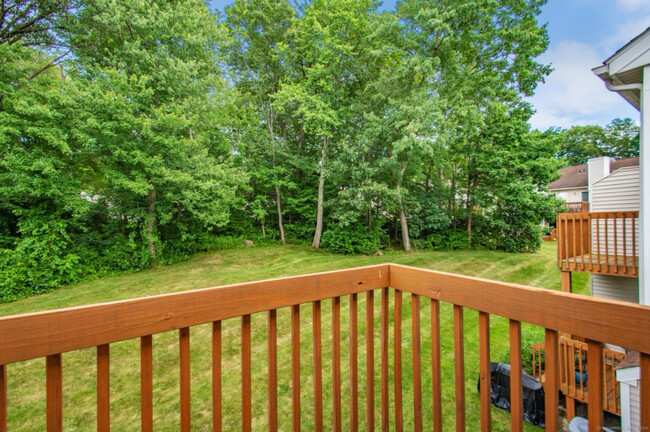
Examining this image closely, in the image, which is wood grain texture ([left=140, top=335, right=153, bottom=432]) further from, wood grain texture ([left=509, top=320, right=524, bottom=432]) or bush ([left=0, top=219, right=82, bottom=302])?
bush ([left=0, top=219, right=82, bottom=302])

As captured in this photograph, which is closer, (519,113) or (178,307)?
(178,307)

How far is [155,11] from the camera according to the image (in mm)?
7117

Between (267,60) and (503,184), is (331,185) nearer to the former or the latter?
(267,60)

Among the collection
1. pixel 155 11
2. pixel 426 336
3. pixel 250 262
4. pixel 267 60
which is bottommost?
pixel 426 336

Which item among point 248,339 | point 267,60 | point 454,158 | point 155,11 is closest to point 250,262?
point 155,11

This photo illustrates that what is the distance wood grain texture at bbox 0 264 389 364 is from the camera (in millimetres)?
772

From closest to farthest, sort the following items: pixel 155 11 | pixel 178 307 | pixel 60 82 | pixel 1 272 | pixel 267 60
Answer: pixel 178 307
pixel 1 272
pixel 60 82
pixel 155 11
pixel 267 60

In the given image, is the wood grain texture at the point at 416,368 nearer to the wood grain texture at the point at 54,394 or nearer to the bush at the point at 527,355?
the wood grain texture at the point at 54,394

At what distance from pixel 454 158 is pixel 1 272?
47.7 ft

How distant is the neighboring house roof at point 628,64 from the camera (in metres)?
3.18

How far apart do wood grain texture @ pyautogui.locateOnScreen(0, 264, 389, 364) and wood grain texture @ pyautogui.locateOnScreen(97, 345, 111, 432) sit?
6 cm

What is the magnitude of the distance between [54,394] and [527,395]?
4.56 m

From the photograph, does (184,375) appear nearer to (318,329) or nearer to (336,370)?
(318,329)

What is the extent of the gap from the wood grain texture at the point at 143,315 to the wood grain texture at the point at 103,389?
59 millimetres
